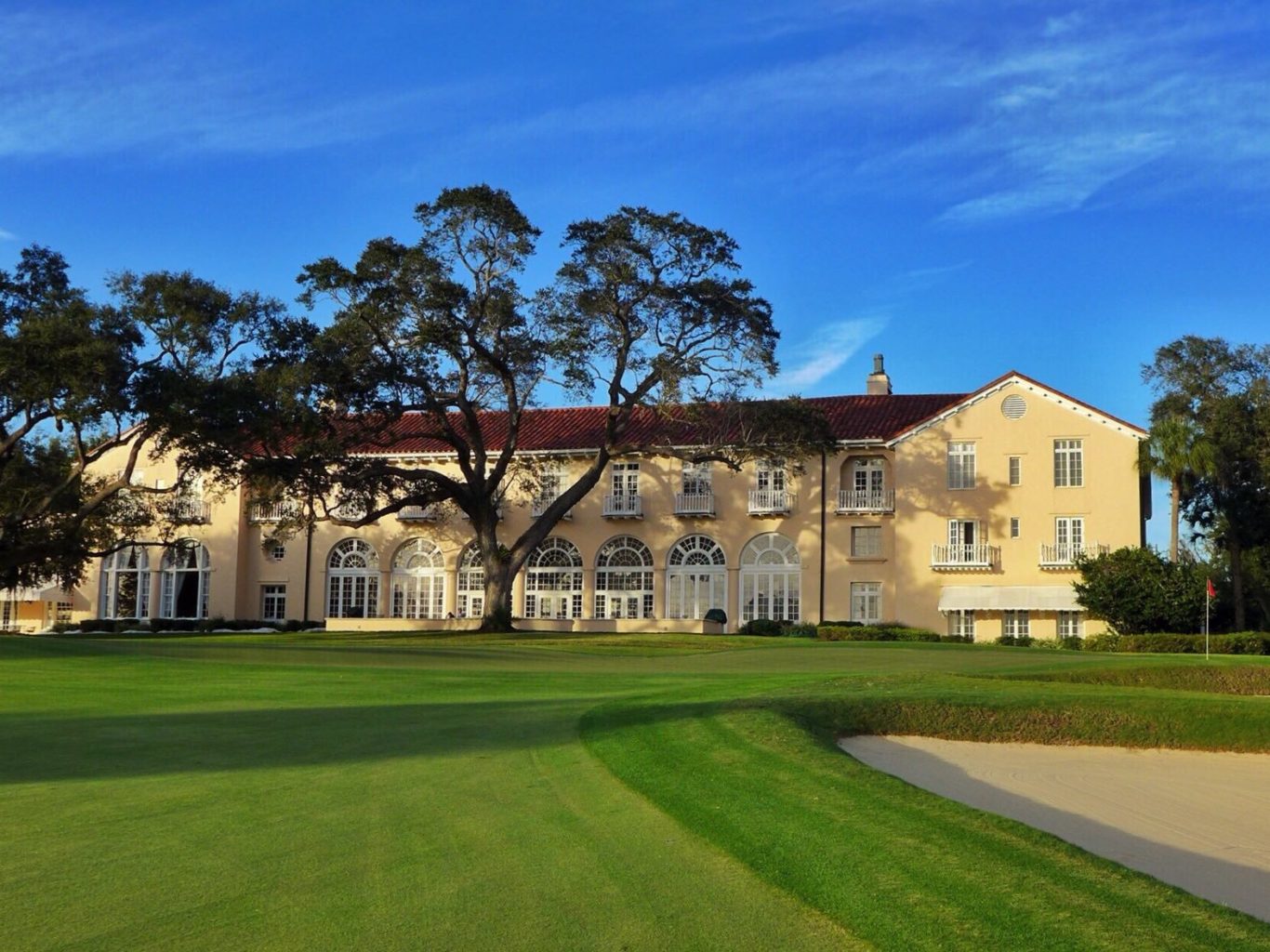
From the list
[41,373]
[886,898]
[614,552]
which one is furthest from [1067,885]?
[614,552]

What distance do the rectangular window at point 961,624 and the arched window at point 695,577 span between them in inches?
365

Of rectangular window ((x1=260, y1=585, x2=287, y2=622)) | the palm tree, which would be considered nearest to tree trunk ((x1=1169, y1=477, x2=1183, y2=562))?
the palm tree

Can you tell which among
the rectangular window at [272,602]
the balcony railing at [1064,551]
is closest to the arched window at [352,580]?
the rectangular window at [272,602]

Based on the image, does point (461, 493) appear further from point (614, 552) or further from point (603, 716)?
point (603, 716)

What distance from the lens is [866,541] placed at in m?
52.5

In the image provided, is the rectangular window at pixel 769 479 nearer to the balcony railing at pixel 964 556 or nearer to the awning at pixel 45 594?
the balcony railing at pixel 964 556

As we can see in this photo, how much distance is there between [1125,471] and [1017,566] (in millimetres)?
5369

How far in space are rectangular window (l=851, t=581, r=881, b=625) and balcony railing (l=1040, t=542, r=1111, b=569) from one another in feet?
21.5

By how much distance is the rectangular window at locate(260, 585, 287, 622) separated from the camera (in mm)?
59469

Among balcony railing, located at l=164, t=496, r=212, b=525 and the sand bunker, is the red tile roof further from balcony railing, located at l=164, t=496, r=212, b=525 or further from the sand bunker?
the sand bunker

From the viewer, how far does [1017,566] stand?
49.8 m

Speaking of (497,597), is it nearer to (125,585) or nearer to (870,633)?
(870,633)

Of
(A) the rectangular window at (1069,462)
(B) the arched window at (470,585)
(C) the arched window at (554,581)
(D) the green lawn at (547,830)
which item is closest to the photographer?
(D) the green lawn at (547,830)

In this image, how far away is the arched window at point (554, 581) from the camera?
56.1 metres
